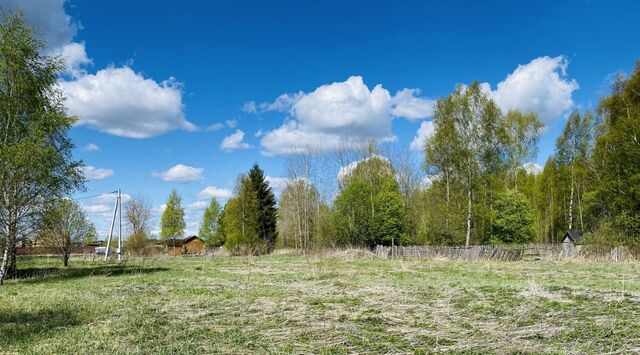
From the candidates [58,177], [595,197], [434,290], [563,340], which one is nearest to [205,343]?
[563,340]

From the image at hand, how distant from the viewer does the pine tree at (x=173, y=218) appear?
69.3m

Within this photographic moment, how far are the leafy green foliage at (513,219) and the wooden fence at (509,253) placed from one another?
3.22 meters

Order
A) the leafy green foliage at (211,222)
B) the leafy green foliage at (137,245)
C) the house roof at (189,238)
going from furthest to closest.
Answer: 1. the house roof at (189,238)
2. the leafy green foliage at (211,222)
3. the leafy green foliage at (137,245)

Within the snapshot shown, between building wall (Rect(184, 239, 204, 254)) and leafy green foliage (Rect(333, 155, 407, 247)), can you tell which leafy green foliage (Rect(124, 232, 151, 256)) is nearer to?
leafy green foliage (Rect(333, 155, 407, 247))

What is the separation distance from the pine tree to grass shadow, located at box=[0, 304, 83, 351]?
2382 inches

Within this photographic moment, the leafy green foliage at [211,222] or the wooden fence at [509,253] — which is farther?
the leafy green foliage at [211,222]

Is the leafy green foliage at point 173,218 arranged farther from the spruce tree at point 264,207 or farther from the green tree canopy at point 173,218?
the spruce tree at point 264,207

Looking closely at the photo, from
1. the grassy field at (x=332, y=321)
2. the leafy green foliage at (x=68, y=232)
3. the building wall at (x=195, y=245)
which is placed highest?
the leafy green foliage at (x=68, y=232)

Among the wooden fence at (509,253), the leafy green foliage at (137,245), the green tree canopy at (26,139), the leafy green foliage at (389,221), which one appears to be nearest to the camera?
the green tree canopy at (26,139)

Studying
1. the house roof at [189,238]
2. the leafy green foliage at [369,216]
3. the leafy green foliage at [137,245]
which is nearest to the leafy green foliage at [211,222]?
the house roof at [189,238]

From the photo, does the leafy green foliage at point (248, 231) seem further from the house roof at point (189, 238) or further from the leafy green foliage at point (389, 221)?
the house roof at point (189, 238)

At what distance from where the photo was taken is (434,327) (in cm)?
762

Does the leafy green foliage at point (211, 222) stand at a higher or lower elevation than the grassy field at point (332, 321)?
higher

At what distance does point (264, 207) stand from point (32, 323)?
3806 cm
